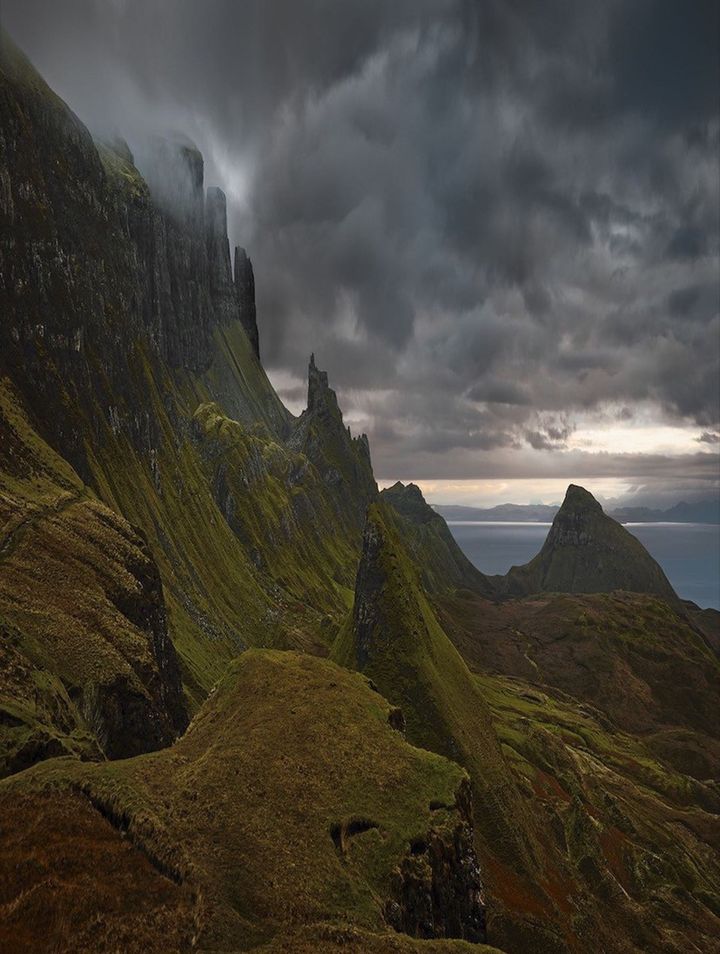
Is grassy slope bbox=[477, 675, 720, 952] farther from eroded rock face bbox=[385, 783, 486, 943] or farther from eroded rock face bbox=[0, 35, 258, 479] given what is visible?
eroded rock face bbox=[0, 35, 258, 479]

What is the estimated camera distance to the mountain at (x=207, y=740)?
27.2m

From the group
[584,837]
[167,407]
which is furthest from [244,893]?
[167,407]

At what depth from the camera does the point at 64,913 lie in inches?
902

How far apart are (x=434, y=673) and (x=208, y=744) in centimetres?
4750

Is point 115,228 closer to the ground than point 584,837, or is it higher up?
higher up

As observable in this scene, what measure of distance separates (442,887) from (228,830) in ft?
46.8

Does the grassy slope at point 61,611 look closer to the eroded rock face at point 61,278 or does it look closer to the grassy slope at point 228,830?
the grassy slope at point 228,830

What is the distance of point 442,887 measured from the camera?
35.0 metres

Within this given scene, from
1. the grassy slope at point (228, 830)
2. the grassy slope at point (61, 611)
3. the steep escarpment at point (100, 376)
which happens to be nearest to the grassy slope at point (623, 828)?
the grassy slope at point (228, 830)

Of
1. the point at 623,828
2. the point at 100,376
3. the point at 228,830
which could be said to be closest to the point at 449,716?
the point at 228,830

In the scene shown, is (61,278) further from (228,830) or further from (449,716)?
(228,830)

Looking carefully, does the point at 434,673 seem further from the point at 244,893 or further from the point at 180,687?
the point at 244,893

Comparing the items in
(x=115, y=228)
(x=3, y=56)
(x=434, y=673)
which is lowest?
(x=434, y=673)

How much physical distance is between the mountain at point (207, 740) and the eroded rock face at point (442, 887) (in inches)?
7.5
